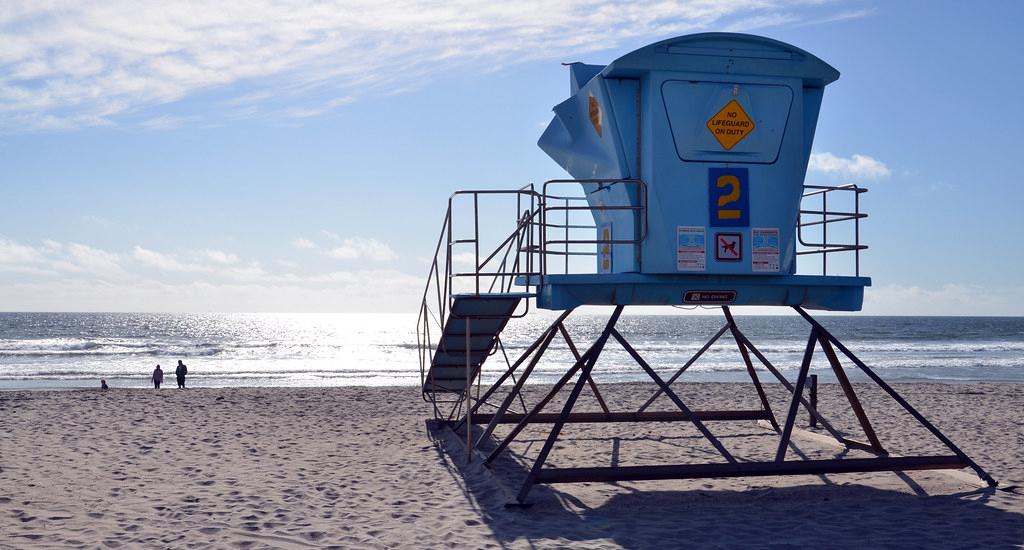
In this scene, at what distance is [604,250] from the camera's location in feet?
34.7

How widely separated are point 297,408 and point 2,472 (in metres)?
7.94

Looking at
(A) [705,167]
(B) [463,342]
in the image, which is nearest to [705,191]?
(A) [705,167]

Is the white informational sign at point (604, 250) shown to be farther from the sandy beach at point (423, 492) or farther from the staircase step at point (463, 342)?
the sandy beach at point (423, 492)

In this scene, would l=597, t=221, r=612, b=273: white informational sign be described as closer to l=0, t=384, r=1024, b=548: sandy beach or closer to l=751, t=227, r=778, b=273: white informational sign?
l=751, t=227, r=778, b=273: white informational sign

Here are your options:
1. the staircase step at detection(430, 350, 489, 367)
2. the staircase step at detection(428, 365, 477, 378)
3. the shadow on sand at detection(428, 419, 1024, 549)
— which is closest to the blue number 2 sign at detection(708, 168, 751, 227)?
the shadow on sand at detection(428, 419, 1024, 549)

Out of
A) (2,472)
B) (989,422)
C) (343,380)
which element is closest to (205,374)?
(343,380)

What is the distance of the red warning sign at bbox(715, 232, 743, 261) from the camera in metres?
9.17

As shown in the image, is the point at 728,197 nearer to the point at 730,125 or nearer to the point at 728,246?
the point at 728,246

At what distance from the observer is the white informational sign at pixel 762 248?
9.23m

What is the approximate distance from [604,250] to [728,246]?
5.95 feet

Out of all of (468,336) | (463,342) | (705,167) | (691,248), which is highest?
(705,167)

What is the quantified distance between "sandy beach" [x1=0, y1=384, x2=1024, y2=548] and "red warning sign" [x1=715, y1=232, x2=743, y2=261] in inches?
105

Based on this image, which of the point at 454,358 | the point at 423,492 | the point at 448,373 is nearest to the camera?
the point at 423,492

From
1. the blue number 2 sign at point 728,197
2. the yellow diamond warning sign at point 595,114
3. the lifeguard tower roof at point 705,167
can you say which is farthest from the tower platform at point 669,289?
the yellow diamond warning sign at point 595,114
